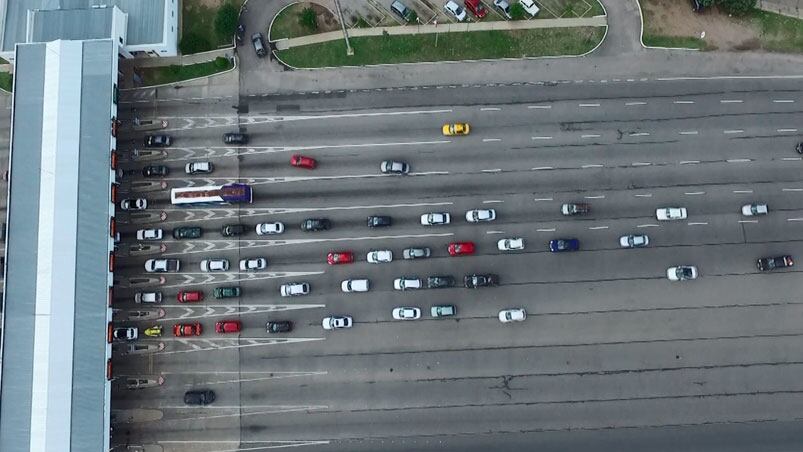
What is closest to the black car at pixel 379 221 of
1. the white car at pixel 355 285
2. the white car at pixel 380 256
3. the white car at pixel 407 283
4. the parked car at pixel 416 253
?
the white car at pixel 380 256

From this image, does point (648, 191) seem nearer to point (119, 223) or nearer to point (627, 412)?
point (627, 412)

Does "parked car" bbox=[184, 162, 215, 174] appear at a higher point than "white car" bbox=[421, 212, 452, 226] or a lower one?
higher

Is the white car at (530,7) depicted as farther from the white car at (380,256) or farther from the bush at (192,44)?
the bush at (192,44)

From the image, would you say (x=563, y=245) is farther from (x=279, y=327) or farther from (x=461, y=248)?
(x=279, y=327)

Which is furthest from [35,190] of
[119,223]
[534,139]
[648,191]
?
[648,191]

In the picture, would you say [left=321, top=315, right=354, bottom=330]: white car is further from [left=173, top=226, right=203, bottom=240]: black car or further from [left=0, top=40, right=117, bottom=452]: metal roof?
[left=0, top=40, right=117, bottom=452]: metal roof

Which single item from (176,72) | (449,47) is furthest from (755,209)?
(176,72)

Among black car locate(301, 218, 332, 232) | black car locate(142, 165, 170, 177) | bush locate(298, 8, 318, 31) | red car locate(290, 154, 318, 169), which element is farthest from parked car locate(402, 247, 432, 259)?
black car locate(142, 165, 170, 177)
